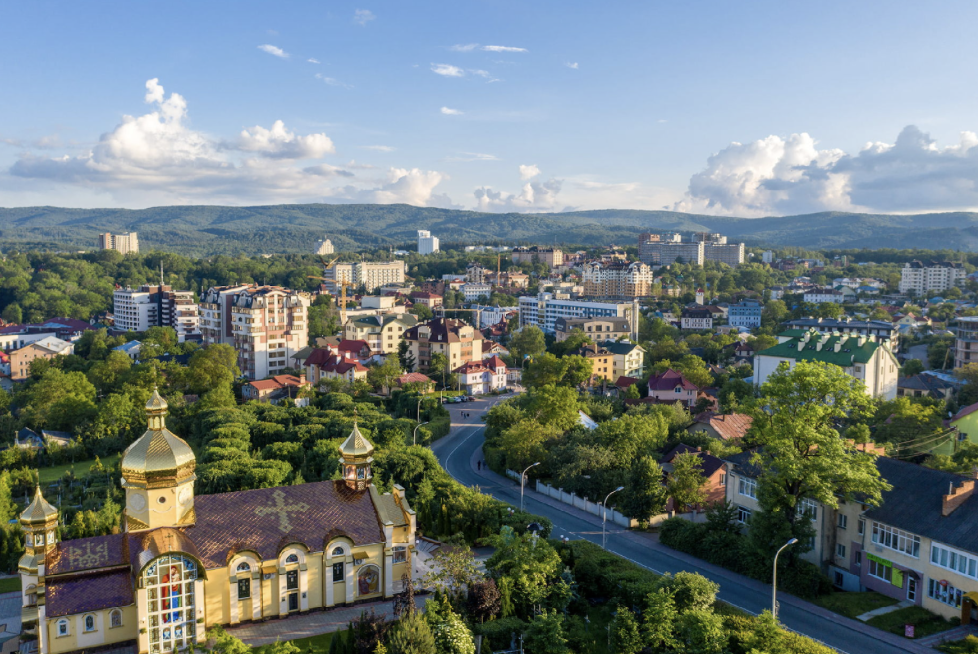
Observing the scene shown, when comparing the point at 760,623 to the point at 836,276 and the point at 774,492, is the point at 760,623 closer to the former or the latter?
the point at 774,492

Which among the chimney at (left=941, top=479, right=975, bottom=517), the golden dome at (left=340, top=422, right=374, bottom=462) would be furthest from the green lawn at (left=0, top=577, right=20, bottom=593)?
the chimney at (left=941, top=479, right=975, bottom=517)

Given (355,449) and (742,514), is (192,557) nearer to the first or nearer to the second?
(355,449)

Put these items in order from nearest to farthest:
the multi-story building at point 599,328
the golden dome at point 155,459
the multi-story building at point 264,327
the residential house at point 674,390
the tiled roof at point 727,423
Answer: the golden dome at point 155,459
the tiled roof at point 727,423
the residential house at point 674,390
the multi-story building at point 264,327
the multi-story building at point 599,328

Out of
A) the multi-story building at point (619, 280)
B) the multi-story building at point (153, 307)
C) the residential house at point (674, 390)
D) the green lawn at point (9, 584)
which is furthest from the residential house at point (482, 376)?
the multi-story building at point (619, 280)

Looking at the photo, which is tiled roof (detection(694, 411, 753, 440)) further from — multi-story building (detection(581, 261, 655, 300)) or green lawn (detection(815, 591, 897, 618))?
multi-story building (detection(581, 261, 655, 300))

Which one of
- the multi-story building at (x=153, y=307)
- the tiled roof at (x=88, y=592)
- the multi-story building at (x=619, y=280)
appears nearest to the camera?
the tiled roof at (x=88, y=592)

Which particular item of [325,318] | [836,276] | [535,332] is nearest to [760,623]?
[535,332]

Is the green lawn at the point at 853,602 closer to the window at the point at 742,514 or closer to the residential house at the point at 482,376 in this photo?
the window at the point at 742,514

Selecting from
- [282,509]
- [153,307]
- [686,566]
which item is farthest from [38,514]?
[153,307]
